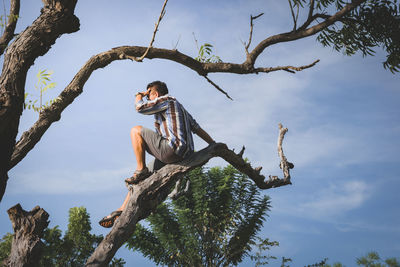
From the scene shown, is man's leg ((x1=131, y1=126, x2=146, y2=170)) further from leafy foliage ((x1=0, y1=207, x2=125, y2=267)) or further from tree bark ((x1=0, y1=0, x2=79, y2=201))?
leafy foliage ((x1=0, y1=207, x2=125, y2=267))

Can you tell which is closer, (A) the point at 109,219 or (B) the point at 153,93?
(A) the point at 109,219

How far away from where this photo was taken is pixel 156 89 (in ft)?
16.6

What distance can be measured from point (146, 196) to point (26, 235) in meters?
1.36

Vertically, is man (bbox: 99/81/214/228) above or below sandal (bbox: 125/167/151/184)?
above

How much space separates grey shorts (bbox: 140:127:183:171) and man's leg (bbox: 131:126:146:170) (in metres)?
0.05

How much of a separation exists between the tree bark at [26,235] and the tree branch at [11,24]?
7.66 feet

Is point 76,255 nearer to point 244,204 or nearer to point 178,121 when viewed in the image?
point 244,204

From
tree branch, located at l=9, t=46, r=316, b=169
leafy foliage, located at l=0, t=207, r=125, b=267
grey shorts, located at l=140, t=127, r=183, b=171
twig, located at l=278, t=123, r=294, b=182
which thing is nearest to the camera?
tree branch, located at l=9, t=46, r=316, b=169

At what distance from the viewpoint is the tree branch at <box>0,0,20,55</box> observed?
5.29 meters

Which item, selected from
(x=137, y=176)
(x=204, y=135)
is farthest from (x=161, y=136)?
(x=204, y=135)

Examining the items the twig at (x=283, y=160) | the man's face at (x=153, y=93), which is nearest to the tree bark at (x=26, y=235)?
the man's face at (x=153, y=93)

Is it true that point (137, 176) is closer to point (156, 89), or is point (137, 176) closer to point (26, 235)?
point (156, 89)

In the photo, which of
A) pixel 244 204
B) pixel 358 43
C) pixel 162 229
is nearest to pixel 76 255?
pixel 162 229

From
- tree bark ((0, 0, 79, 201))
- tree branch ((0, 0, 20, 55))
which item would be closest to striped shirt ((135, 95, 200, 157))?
tree bark ((0, 0, 79, 201))
